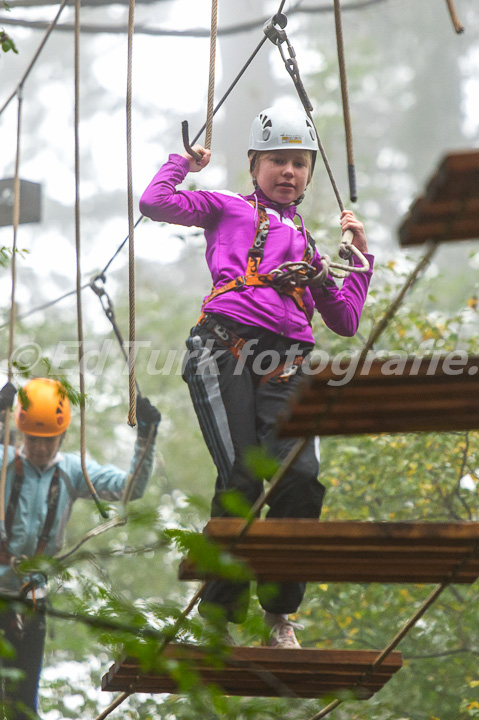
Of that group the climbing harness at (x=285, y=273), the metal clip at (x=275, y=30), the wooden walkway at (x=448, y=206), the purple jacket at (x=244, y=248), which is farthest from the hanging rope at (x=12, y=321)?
the wooden walkway at (x=448, y=206)

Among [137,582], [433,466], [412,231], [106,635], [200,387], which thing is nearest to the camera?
[412,231]

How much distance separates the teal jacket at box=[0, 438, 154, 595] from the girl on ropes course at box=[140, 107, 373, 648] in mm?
2064

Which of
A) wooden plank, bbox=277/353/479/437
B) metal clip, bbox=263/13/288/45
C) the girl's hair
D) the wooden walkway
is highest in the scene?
metal clip, bbox=263/13/288/45

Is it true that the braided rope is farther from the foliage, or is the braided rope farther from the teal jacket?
the teal jacket

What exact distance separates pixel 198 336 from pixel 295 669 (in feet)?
3.31

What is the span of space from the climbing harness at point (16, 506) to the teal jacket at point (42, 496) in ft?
0.04

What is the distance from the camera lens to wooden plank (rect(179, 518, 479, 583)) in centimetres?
261

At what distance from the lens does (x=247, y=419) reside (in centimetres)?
336

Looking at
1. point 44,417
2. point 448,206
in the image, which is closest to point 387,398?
point 448,206

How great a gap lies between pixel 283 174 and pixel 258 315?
53cm

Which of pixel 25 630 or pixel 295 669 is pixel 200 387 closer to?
pixel 295 669

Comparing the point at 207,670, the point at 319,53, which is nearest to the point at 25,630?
the point at 207,670

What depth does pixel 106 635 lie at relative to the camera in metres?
2.46

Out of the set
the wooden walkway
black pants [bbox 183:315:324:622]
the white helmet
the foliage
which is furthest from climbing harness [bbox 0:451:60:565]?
the wooden walkway
